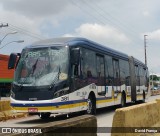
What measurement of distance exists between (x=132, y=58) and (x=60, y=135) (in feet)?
65.1

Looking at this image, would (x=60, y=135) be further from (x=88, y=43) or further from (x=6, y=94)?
(x=6, y=94)

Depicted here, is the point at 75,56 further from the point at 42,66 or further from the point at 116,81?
the point at 116,81

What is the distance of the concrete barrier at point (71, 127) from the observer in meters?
6.20

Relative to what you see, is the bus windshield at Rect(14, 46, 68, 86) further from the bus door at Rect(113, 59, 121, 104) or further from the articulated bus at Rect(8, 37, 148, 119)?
the bus door at Rect(113, 59, 121, 104)

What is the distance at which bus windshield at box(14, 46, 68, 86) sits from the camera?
13883 mm

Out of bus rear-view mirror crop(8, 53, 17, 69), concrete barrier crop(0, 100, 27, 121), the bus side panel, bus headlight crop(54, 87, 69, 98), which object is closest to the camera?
bus headlight crop(54, 87, 69, 98)

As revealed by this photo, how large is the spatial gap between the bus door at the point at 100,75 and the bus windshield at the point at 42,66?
127 inches

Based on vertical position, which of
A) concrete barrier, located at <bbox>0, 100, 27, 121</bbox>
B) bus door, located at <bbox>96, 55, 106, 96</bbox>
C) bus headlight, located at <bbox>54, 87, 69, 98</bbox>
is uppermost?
bus door, located at <bbox>96, 55, 106, 96</bbox>

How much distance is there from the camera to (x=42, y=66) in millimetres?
14070

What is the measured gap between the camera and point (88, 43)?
1630 cm

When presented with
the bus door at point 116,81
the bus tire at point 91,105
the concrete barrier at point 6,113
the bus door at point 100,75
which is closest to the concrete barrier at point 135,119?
the bus tire at point 91,105

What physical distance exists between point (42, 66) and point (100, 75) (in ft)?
13.5

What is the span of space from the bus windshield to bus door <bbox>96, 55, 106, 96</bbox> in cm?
323

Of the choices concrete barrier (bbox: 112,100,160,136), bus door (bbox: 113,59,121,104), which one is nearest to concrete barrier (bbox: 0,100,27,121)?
bus door (bbox: 113,59,121,104)
